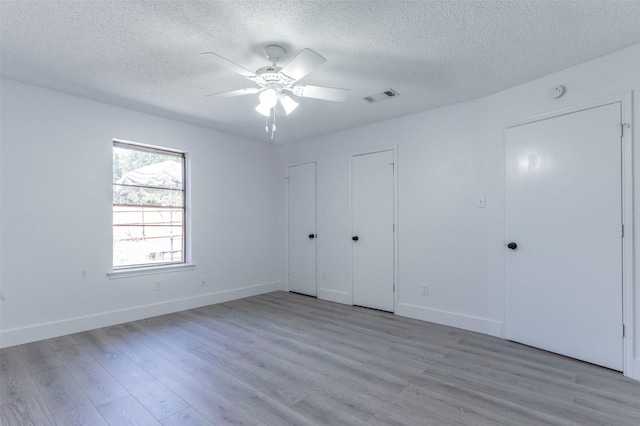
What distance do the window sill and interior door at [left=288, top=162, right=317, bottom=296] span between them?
1.67 metres

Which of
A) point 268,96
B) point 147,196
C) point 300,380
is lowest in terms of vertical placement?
point 300,380

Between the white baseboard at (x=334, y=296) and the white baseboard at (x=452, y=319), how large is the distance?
0.82 metres

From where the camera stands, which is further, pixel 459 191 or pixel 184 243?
pixel 184 243

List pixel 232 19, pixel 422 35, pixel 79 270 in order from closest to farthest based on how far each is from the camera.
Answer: pixel 232 19, pixel 422 35, pixel 79 270

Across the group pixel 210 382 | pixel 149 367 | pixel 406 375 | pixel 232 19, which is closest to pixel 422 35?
pixel 232 19

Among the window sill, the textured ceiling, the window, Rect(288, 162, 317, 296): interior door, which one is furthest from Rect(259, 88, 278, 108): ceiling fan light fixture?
the window sill

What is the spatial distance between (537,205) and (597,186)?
478 millimetres

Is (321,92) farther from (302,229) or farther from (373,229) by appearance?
(302,229)

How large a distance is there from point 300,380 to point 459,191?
2.66 m

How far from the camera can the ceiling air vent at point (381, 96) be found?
11.1ft

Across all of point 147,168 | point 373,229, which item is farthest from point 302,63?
point 147,168

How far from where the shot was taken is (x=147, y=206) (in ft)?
13.8

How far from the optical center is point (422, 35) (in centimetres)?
236

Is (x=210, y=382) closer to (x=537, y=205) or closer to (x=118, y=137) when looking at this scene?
(x=118, y=137)
